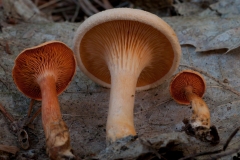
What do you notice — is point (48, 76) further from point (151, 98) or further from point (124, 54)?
point (151, 98)

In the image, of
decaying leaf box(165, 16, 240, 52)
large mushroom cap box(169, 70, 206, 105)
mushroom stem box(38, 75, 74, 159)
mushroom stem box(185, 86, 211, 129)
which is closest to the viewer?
mushroom stem box(38, 75, 74, 159)

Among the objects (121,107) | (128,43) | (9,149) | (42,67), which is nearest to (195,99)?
(121,107)

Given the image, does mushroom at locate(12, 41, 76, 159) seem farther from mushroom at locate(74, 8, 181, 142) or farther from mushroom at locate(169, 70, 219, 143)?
mushroom at locate(169, 70, 219, 143)

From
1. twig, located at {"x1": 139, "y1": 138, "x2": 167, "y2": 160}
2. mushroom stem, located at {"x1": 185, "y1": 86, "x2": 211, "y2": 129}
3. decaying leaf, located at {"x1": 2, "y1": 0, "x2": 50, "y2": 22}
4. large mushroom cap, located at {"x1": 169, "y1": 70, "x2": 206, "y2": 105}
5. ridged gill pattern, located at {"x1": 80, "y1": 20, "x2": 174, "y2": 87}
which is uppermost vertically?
decaying leaf, located at {"x1": 2, "y1": 0, "x2": 50, "y2": 22}

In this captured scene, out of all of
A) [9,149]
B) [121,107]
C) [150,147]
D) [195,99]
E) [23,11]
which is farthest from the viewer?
[23,11]

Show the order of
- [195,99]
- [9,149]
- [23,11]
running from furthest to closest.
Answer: [23,11]
[195,99]
[9,149]

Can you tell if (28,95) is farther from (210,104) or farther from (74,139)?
(210,104)

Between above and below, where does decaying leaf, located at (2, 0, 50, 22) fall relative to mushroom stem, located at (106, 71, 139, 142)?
above

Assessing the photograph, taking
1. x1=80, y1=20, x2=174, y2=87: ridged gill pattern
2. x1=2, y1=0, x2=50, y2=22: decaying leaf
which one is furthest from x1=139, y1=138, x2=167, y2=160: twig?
x1=2, y1=0, x2=50, y2=22: decaying leaf
